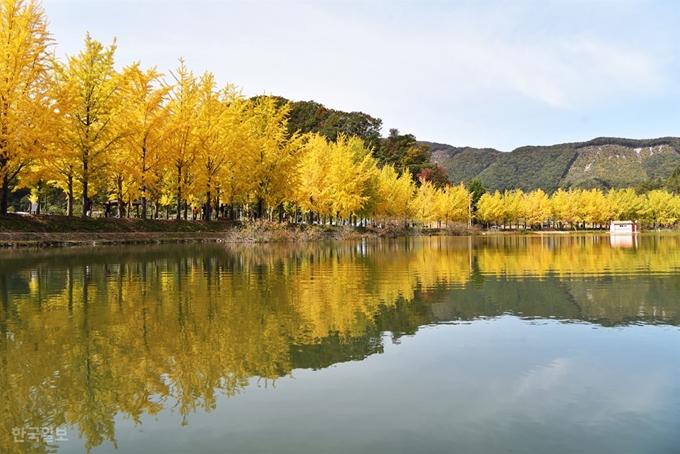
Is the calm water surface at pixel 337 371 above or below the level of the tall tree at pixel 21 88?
below

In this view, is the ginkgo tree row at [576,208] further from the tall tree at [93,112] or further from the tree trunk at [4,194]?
the tree trunk at [4,194]

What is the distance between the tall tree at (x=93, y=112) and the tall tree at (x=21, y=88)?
2498 millimetres

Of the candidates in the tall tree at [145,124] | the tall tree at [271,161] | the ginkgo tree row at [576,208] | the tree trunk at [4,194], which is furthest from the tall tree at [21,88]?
the ginkgo tree row at [576,208]

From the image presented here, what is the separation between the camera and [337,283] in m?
14.1

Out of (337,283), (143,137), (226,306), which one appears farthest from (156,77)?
(226,306)

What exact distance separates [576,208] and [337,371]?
110 m

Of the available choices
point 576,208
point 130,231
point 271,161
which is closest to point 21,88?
point 130,231

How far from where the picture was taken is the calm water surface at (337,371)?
4.42 m

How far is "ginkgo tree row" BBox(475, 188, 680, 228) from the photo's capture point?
321ft

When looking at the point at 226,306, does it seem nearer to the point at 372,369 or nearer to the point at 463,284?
the point at 372,369

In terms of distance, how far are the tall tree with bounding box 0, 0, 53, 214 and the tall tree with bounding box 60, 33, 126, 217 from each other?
2498mm

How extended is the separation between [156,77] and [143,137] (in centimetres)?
504

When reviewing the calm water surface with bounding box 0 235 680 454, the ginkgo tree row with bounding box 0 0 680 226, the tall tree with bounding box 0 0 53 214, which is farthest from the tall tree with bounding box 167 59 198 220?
the calm water surface with bounding box 0 235 680 454

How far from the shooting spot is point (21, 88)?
96.4 ft
